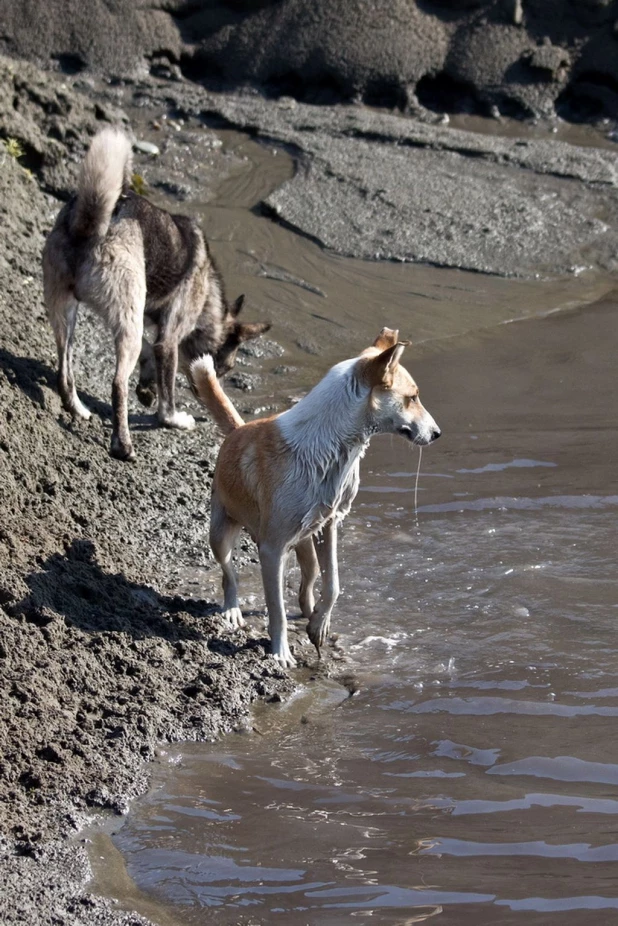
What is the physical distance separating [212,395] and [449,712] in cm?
217

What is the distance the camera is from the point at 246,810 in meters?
4.88

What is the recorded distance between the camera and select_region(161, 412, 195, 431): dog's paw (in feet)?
28.8

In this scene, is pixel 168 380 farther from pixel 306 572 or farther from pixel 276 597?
pixel 276 597

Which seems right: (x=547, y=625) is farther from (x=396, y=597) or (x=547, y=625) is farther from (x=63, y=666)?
(x=63, y=666)

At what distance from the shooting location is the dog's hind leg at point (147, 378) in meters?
9.10

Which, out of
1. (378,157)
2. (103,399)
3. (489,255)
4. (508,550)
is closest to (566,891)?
(508,550)

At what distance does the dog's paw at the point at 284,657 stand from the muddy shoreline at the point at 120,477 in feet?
0.24

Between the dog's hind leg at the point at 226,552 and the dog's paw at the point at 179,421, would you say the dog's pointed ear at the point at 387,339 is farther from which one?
the dog's paw at the point at 179,421

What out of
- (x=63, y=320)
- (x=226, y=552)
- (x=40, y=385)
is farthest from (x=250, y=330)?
(x=226, y=552)

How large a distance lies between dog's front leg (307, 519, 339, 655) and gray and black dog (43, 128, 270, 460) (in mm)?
2110

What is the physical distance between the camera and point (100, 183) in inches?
303

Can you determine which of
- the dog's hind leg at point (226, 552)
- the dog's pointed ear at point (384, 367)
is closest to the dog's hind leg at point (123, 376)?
the dog's hind leg at point (226, 552)

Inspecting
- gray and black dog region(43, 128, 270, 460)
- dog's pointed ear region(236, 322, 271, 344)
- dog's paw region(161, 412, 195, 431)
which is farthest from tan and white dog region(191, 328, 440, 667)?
dog's pointed ear region(236, 322, 271, 344)

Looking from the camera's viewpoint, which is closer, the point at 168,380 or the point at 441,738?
the point at 441,738
